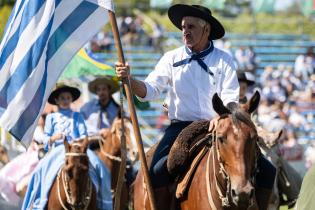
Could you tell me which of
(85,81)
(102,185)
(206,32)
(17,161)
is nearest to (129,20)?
(85,81)

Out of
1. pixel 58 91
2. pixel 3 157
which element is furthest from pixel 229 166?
pixel 3 157

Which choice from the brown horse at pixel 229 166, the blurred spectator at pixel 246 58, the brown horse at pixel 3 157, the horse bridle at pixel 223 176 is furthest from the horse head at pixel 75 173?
the blurred spectator at pixel 246 58

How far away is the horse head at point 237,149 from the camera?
326 inches

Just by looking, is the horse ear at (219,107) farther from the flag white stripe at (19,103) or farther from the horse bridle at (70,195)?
the horse bridle at (70,195)

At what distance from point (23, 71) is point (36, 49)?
248 mm

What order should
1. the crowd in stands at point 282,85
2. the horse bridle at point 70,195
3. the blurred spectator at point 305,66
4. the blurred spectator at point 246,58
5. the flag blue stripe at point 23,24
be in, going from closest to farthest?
the flag blue stripe at point 23,24 < the horse bridle at point 70,195 < the crowd in stands at point 282,85 < the blurred spectator at point 305,66 < the blurred spectator at point 246,58

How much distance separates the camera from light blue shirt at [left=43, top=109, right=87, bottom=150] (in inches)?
601

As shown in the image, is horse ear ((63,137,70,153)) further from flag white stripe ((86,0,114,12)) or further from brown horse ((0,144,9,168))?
brown horse ((0,144,9,168))

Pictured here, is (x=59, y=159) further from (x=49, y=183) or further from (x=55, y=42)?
(x=55, y=42)

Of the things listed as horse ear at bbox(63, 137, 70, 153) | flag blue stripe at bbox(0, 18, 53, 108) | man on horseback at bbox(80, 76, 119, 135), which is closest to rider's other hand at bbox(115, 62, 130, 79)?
flag blue stripe at bbox(0, 18, 53, 108)

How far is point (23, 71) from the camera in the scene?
9523 mm

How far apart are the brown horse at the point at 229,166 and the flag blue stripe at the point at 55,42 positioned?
1.65m

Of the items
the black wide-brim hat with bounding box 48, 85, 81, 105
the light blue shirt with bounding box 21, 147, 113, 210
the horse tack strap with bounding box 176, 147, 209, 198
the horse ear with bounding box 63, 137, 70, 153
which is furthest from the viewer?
the black wide-brim hat with bounding box 48, 85, 81, 105

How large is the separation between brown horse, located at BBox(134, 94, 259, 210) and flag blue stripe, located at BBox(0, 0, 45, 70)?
2.09 m
